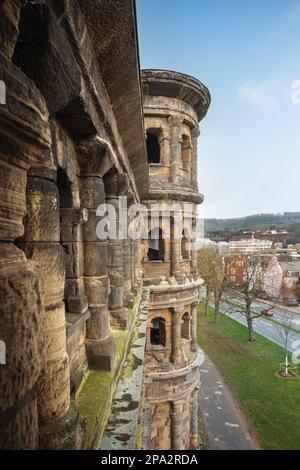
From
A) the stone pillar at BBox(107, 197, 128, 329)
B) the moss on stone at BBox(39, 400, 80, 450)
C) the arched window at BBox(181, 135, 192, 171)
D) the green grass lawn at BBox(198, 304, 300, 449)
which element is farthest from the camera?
the green grass lawn at BBox(198, 304, 300, 449)

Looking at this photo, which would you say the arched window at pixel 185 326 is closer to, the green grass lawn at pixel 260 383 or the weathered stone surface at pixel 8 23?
the green grass lawn at pixel 260 383

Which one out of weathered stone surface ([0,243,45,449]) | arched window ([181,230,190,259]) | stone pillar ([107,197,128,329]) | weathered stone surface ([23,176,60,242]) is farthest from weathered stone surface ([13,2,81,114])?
arched window ([181,230,190,259])

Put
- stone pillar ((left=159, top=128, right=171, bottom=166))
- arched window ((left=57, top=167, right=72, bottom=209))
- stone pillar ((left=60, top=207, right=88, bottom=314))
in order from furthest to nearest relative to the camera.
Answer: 1. stone pillar ((left=159, top=128, right=171, bottom=166))
2. stone pillar ((left=60, top=207, right=88, bottom=314))
3. arched window ((left=57, top=167, right=72, bottom=209))

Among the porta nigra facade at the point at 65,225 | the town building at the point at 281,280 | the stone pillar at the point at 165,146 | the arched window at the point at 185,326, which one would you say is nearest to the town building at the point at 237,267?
the town building at the point at 281,280

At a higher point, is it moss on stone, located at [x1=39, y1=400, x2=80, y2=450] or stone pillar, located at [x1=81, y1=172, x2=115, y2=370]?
stone pillar, located at [x1=81, y1=172, x2=115, y2=370]

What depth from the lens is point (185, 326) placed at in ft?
42.0

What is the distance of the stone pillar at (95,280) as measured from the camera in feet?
11.0

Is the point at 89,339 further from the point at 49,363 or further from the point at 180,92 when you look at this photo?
the point at 180,92

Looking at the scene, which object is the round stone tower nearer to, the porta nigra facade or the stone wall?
the porta nigra facade

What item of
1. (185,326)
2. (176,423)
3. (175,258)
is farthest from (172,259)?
(176,423)

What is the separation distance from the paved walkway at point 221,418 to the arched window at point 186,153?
1170 centimetres

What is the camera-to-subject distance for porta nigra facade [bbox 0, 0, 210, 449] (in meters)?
1.25

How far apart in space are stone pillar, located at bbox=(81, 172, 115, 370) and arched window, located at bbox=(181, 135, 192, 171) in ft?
30.3
